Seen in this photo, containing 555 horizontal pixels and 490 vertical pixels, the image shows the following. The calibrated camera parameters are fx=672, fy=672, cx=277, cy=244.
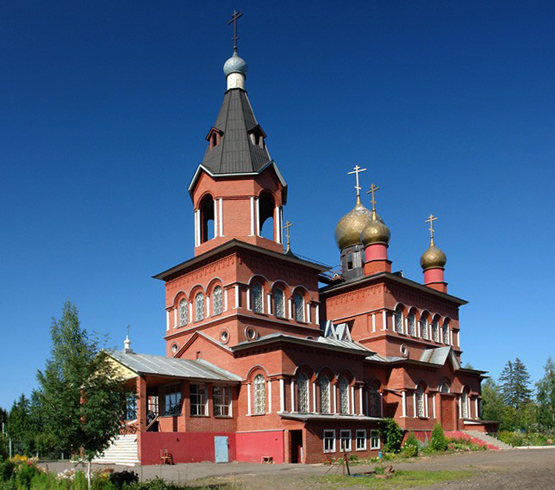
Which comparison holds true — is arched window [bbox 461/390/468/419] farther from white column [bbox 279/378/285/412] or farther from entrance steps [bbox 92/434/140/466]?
entrance steps [bbox 92/434/140/466]

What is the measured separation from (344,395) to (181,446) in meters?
8.01

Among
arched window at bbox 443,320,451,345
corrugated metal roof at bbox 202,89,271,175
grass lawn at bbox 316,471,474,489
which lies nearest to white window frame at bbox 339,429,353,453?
grass lawn at bbox 316,471,474,489

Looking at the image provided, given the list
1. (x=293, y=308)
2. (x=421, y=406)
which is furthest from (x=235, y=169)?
(x=421, y=406)

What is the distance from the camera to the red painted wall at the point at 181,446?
23.3m

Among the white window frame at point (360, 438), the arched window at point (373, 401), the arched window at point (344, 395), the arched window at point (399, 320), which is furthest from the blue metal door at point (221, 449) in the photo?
the arched window at point (399, 320)

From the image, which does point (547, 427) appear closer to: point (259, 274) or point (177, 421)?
point (259, 274)

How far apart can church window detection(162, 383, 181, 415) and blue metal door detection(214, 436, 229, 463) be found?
1.91m

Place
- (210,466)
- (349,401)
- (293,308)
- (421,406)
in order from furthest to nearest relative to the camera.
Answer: (421,406)
(293,308)
(349,401)
(210,466)

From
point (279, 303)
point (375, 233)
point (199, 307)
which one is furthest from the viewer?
point (375, 233)

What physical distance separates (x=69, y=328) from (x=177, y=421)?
9.64 metres

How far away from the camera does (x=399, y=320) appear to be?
35.9 m

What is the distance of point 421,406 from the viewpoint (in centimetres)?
3388

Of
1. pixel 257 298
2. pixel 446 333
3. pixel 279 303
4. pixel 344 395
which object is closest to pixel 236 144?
pixel 257 298

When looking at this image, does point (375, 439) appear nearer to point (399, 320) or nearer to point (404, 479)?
point (399, 320)
